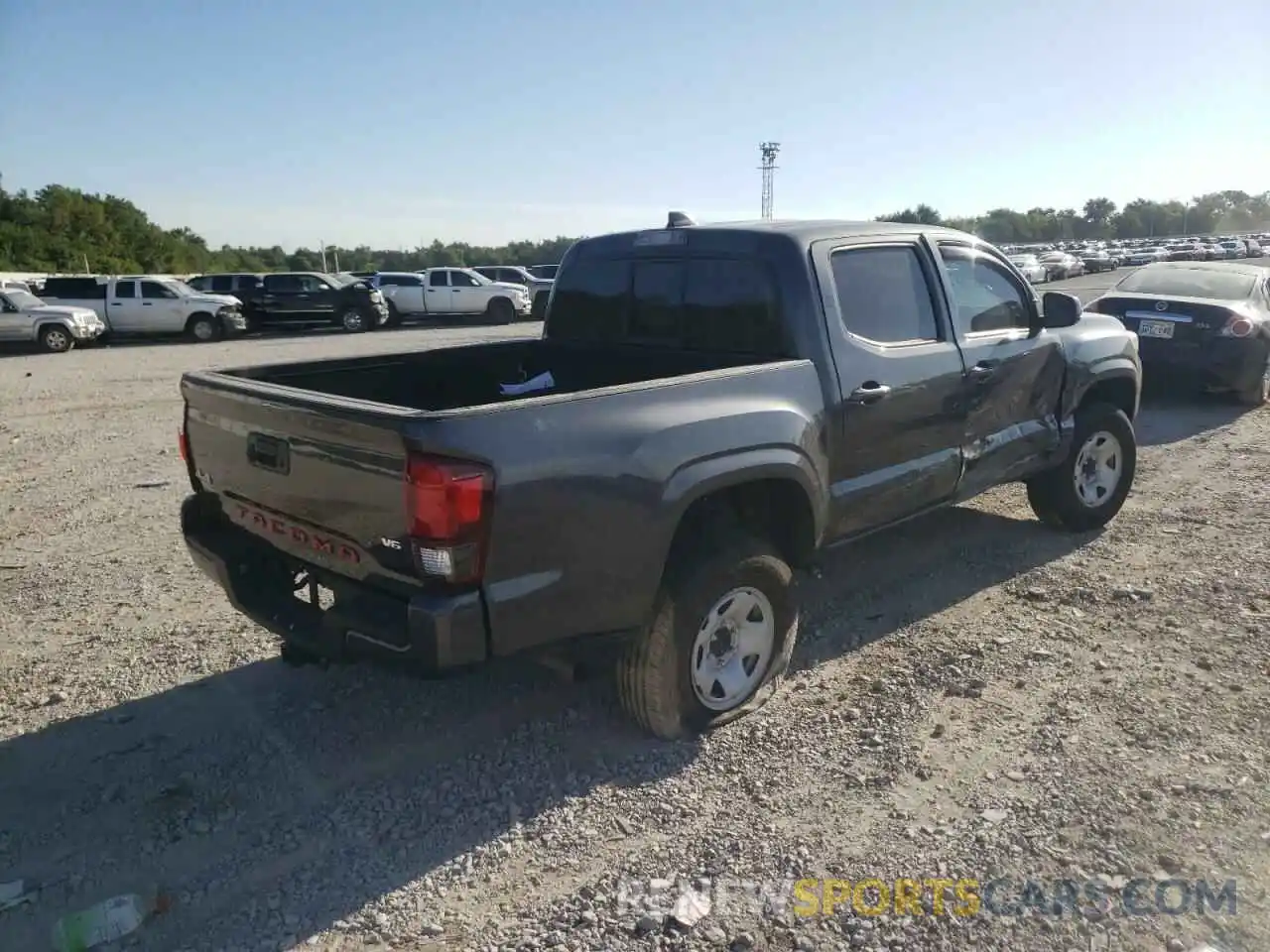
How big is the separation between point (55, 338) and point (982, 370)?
21.3 meters

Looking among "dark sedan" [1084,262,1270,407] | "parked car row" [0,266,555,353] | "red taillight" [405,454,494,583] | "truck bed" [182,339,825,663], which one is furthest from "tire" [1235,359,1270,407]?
"parked car row" [0,266,555,353]

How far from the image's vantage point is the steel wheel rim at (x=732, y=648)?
364 cm

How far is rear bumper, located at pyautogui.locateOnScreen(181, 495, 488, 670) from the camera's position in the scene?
9.29ft

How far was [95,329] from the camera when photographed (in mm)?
21547

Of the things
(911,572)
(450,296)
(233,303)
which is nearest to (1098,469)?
(911,572)

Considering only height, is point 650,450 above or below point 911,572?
above

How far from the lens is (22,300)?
20453 millimetres

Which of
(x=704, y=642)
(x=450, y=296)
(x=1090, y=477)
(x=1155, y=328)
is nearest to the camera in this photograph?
(x=704, y=642)

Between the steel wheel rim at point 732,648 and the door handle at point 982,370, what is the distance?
1.82 m

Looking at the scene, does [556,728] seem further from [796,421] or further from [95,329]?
[95,329]

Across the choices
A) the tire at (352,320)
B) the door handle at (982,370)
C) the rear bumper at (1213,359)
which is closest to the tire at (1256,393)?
the rear bumper at (1213,359)

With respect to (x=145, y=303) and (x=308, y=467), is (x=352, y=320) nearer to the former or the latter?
(x=145, y=303)

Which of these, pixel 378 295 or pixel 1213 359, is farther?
pixel 378 295

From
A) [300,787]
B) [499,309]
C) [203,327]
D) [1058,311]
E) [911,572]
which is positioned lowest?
[300,787]
